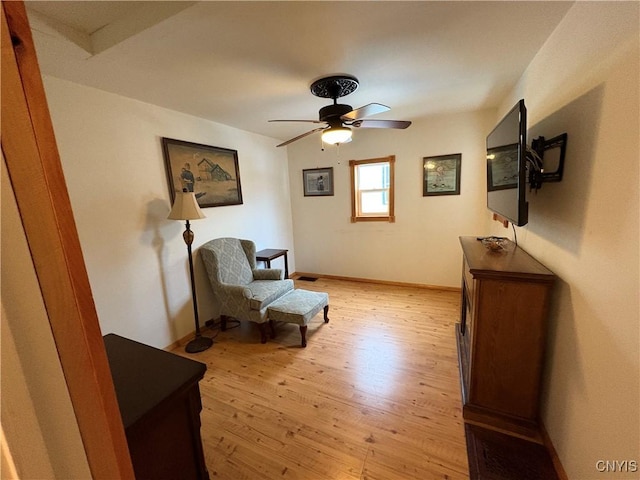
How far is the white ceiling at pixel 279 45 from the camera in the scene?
4.47 ft

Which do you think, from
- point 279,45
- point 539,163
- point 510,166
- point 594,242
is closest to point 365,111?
point 279,45

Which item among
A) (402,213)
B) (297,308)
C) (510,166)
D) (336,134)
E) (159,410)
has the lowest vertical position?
(297,308)

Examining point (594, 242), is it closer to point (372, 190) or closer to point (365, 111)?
point (365, 111)

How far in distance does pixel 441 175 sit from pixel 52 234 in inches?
154

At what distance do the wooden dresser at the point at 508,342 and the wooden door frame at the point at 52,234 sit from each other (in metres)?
1.69

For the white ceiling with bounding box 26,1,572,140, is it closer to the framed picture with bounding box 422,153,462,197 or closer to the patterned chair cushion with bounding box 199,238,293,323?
the framed picture with bounding box 422,153,462,197

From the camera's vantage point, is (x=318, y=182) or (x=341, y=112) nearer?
(x=341, y=112)

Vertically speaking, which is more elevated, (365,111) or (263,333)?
(365,111)

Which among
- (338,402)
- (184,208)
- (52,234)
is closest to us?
(52,234)

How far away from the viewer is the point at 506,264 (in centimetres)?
164

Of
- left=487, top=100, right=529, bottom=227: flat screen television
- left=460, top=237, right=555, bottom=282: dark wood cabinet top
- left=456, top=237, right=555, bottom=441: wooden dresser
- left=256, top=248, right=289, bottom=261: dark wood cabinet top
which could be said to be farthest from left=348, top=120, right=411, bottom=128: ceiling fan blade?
left=256, top=248, right=289, bottom=261: dark wood cabinet top

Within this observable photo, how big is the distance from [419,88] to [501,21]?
3.17 ft

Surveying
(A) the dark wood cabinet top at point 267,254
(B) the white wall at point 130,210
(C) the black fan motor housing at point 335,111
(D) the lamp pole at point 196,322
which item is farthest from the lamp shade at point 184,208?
(C) the black fan motor housing at point 335,111

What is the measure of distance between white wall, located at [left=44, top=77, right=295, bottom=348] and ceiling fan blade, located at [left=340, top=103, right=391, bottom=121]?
70.1 inches
